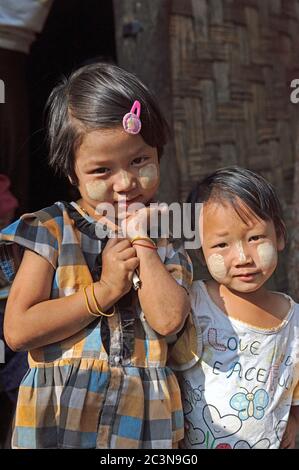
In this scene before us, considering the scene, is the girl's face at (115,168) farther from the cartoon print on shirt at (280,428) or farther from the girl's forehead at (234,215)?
the cartoon print on shirt at (280,428)

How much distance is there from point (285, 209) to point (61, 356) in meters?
1.87

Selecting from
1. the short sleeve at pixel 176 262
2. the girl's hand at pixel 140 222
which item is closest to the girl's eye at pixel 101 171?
the girl's hand at pixel 140 222

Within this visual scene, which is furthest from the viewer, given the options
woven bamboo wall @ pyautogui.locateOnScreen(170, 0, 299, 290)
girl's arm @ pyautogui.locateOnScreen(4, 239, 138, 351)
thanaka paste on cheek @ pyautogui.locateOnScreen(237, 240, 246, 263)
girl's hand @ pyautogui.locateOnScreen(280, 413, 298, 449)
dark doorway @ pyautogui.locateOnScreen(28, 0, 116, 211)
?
dark doorway @ pyautogui.locateOnScreen(28, 0, 116, 211)

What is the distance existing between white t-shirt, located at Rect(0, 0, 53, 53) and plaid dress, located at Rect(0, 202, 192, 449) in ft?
4.71

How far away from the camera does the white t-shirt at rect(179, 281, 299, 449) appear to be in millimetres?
1757

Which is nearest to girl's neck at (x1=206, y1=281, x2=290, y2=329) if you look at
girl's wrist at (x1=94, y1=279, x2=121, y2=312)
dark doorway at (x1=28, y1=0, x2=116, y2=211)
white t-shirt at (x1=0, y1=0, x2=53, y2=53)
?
girl's wrist at (x1=94, y1=279, x2=121, y2=312)

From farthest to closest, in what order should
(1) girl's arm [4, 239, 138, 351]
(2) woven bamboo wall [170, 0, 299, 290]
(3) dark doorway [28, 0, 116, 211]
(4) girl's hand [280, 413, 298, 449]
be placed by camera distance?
(3) dark doorway [28, 0, 116, 211]
(2) woven bamboo wall [170, 0, 299, 290]
(4) girl's hand [280, 413, 298, 449]
(1) girl's arm [4, 239, 138, 351]

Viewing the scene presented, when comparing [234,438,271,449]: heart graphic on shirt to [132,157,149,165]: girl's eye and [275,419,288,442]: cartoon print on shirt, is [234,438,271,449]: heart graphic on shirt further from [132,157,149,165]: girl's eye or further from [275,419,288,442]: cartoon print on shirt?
[132,157,149,165]: girl's eye

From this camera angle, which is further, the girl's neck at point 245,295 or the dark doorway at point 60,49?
the dark doorway at point 60,49

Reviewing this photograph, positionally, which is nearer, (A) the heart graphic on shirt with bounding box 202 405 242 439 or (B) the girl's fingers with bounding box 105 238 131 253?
(B) the girl's fingers with bounding box 105 238 131 253

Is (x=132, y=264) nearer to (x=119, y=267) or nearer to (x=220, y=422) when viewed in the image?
(x=119, y=267)

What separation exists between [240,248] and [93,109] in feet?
1.52

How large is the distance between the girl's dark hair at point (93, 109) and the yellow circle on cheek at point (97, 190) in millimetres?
75

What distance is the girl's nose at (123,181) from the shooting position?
5.40ft
